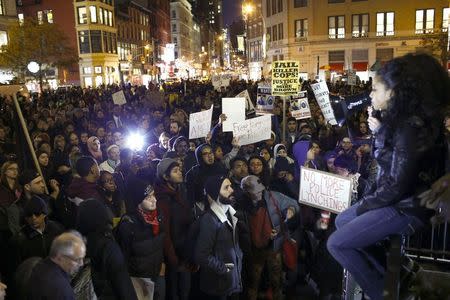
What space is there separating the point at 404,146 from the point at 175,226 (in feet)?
10.3

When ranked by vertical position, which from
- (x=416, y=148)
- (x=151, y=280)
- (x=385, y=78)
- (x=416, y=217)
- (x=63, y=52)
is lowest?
(x=151, y=280)

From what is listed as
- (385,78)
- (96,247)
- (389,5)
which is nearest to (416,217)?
(385,78)

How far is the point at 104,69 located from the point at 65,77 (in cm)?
737

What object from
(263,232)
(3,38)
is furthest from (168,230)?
(3,38)

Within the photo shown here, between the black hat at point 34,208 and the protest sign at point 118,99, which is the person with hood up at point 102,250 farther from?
the protest sign at point 118,99

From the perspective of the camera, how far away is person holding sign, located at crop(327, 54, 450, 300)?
2.91 m

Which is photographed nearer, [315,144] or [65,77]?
[315,144]

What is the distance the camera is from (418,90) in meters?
2.93

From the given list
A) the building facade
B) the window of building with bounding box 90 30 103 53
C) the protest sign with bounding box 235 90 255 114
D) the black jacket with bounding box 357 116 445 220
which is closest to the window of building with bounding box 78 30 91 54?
the window of building with bounding box 90 30 103 53

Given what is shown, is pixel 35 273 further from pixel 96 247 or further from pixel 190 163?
pixel 190 163

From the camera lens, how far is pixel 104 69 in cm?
6694

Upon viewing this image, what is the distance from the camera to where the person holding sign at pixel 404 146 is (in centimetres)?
291

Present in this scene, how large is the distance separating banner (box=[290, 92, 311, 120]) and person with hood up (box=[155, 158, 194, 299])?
6842mm

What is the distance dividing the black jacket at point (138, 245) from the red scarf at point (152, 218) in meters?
0.04
